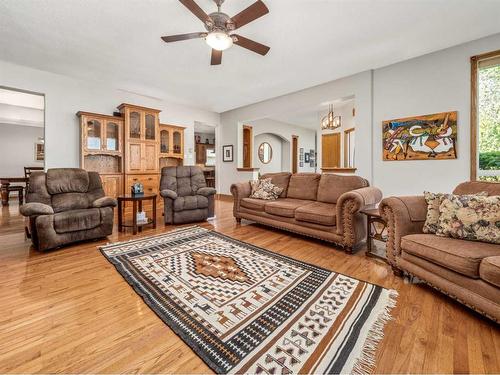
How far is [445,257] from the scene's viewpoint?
164 centimetres

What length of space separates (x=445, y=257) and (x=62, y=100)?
235 inches

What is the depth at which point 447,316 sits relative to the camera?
155 centimetres

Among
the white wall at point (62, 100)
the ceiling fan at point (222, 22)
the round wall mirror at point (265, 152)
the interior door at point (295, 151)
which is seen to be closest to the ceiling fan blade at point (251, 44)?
the ceiling fan at point (222, 22)

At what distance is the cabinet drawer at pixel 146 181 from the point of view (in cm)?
474

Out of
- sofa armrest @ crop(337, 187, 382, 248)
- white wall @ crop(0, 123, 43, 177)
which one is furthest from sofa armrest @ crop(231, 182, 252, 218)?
white wall @ crop(0, 123, 43, 177)

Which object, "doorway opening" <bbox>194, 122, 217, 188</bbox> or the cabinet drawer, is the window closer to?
the cabinet drawer

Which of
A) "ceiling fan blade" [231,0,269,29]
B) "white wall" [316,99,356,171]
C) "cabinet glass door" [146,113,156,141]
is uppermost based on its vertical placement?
"white wall" [316,99,356,171]

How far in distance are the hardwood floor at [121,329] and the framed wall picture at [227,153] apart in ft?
15.9

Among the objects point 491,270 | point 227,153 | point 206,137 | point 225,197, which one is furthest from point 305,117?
point 491,270

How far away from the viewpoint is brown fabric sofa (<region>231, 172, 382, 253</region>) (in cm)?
264

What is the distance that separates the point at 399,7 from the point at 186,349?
11.8 feet

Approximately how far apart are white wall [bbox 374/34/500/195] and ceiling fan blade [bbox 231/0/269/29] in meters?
2.83

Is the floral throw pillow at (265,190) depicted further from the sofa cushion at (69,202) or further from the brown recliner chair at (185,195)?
the sofa cushion at (69,202)

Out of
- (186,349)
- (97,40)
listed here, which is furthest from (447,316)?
(97,40)
